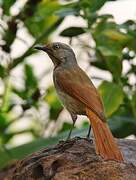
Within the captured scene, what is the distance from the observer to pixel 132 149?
215 inches

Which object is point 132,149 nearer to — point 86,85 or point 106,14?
point 86,85

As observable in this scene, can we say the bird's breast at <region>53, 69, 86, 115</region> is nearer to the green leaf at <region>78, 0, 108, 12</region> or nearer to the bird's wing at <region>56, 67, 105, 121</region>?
the bird's wing at <region>56, 67, 105, 121</region>

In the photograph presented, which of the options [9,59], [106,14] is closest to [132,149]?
[106,14]

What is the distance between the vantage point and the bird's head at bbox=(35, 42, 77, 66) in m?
6.24

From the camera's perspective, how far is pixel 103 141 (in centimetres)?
524

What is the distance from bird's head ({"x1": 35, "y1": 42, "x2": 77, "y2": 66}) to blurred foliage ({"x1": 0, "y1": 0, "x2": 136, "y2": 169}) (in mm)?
173

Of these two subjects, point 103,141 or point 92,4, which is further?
point 92,4

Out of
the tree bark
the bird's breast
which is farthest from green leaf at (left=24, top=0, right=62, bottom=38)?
the tree bark

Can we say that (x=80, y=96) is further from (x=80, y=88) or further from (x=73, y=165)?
(x=73, y=165)

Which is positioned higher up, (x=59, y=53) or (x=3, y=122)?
(x=59, y=53)

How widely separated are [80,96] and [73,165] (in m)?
0.74

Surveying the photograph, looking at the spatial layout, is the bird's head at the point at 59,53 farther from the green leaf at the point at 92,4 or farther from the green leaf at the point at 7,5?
the green leaf at the point at 7,5

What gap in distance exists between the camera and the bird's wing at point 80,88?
18.1 feet

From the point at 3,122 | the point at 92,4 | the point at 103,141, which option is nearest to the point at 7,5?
the point at 92,4
